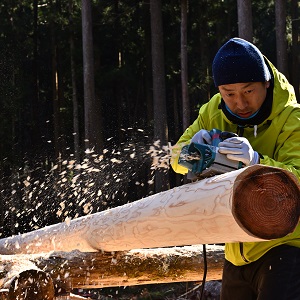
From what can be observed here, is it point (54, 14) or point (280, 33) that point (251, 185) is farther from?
point (54, 14)

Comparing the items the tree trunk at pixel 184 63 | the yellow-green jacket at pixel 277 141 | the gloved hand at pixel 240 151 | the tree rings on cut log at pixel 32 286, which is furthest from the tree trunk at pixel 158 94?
the gloved hand at pixel 240 151

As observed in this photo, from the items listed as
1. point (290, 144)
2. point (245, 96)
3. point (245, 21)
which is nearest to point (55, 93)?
point (245, 21)

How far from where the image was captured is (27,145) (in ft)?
103

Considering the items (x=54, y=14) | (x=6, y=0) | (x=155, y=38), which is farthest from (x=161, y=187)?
(x=6, y=0)

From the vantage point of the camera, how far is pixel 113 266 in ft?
17.5

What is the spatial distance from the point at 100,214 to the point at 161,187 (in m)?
15.9

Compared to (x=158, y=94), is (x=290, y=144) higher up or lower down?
higher up

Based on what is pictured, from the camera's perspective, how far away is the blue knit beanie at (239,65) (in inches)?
136

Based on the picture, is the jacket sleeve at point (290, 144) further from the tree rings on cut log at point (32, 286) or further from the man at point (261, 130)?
the tree rings on cut log at point (32, 286)

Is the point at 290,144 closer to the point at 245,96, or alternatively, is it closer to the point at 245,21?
the point at 245,96

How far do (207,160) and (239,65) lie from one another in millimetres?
572

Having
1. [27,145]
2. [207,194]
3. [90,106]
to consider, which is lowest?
[27,145]

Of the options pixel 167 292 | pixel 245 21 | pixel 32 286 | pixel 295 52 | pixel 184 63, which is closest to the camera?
pixel 32 286

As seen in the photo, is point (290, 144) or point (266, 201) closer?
point (266, 201)
